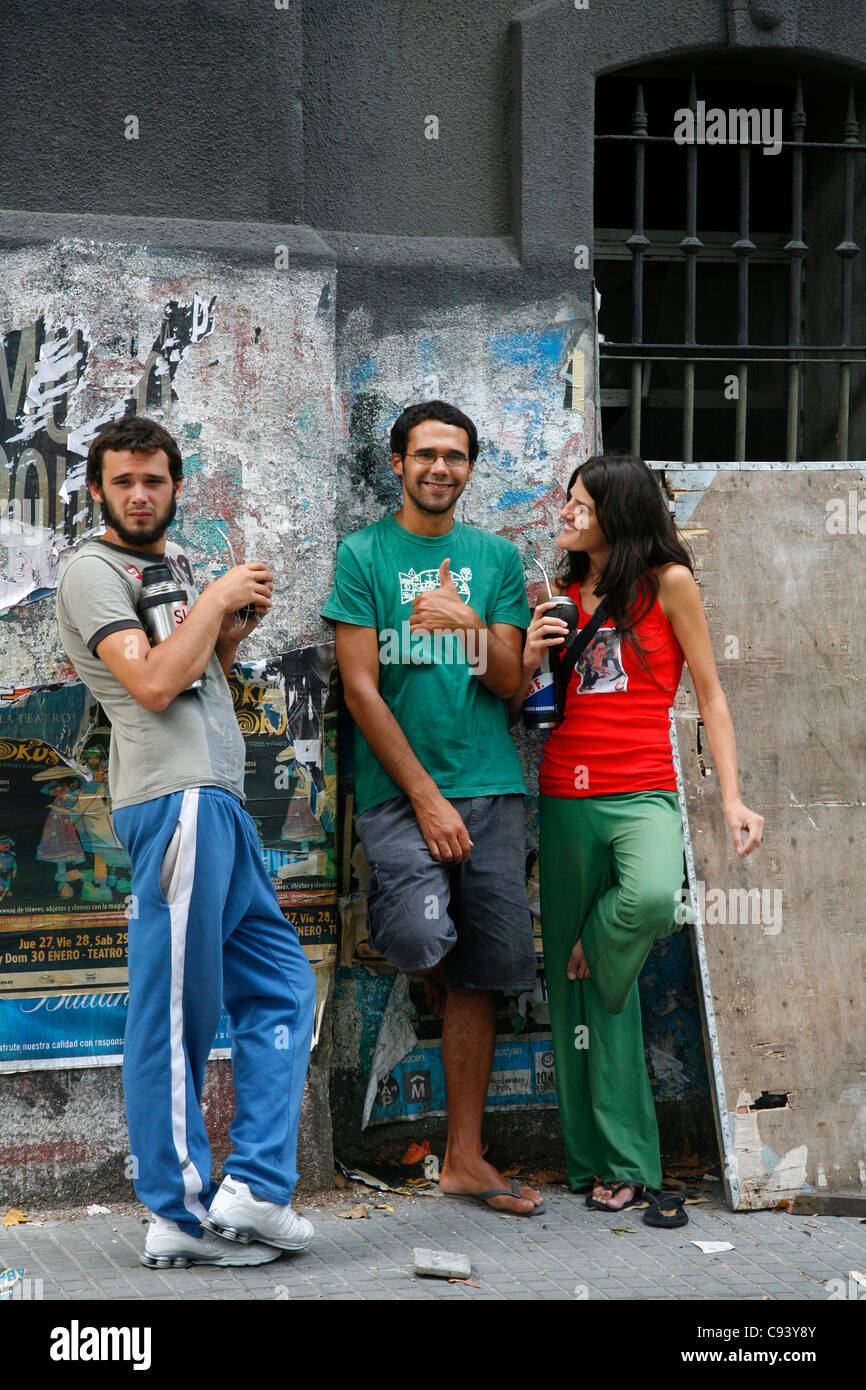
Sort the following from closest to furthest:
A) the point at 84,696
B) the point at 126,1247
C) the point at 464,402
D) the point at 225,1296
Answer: the point at 225,1296 < the point at 126,1247 < the point at 84,696 < the point at 464,402

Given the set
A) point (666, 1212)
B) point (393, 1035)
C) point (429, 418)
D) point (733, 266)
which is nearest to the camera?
point (666, 1212)

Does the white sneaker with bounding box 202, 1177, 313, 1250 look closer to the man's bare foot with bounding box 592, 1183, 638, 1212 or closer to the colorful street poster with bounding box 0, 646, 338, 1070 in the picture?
the colorful street poster with bounding box 0, 646, 338, 1070

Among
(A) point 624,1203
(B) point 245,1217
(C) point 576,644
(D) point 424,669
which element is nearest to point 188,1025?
(B) point 245,1217

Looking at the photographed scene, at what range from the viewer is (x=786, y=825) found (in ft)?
15.1

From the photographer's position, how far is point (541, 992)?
15.5 feet

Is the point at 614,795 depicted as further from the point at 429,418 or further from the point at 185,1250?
the point at 185,1250

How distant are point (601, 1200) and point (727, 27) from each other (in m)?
4.04

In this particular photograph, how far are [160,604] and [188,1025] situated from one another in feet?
3.64

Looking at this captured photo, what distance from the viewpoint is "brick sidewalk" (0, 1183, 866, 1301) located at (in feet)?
11.3

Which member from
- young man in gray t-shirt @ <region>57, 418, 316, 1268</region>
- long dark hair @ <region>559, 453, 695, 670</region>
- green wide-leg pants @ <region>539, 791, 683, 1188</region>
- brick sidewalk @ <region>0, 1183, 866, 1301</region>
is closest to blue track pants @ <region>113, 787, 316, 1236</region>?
young man in gray t-shirt @ <region>57, 418, 316, 1268</region>

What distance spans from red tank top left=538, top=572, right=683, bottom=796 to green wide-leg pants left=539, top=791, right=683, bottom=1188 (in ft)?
0.21

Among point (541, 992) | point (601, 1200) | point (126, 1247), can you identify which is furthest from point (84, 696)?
point (601, 1200)

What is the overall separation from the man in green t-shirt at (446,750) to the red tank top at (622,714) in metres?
0.21

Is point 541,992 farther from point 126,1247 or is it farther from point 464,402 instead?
point 464,402
